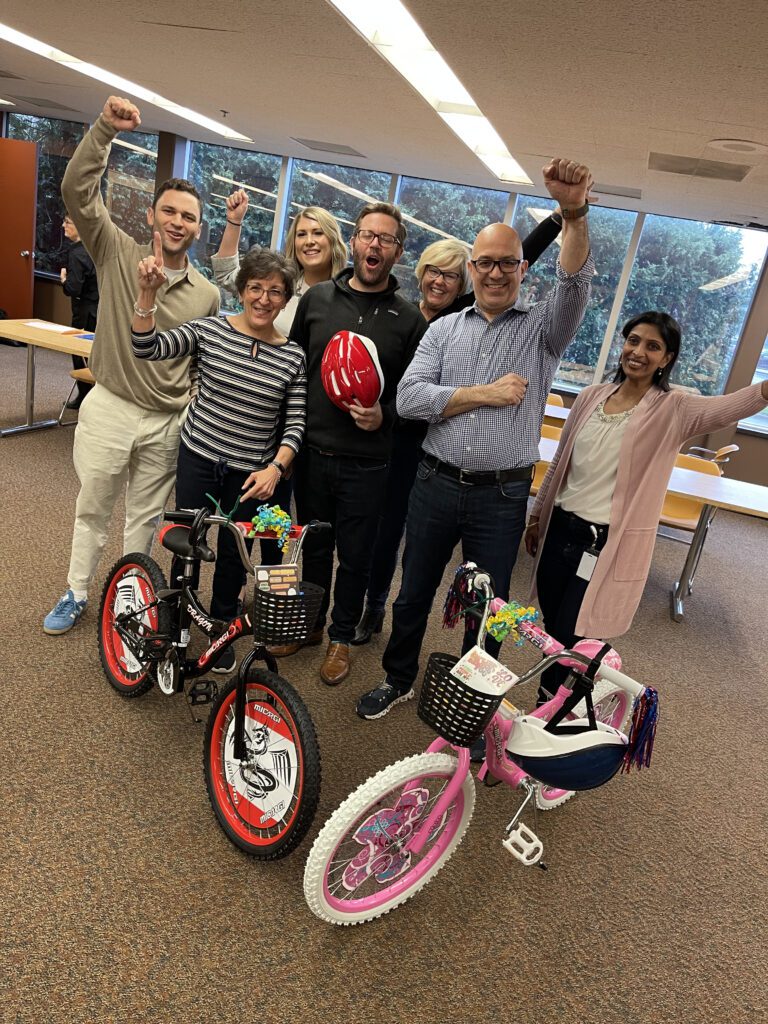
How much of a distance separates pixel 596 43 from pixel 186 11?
1788mm

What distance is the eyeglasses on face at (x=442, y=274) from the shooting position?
2564 mm

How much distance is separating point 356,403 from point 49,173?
9360 mm

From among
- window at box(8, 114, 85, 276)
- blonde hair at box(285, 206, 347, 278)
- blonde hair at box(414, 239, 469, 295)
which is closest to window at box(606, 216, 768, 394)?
blonde hair at box(414, 239, 469, 295)

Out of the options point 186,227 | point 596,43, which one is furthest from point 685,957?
point 596,43

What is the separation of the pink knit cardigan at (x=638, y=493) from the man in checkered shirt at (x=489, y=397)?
0.89 feet

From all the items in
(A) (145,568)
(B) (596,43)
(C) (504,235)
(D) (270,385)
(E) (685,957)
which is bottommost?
(E) (685,957)

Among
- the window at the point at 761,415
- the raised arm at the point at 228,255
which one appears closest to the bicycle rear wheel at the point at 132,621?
the raised arm at the point at 228,255

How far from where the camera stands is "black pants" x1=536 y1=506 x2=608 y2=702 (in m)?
2.18

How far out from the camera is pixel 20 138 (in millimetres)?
9414

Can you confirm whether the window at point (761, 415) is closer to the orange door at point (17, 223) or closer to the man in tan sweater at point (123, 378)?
the man in tan sweater at point (123, 378)

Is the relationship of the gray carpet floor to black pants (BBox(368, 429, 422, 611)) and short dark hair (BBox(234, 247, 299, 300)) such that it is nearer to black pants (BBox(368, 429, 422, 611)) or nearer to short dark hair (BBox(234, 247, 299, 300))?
black pants (BBox(368, 429, 422, 611))

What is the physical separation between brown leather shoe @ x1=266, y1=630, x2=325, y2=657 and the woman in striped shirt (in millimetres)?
585

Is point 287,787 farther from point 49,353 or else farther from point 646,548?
point 49,353

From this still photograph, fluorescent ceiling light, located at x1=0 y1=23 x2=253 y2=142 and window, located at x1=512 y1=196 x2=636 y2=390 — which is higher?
fluorescent ceiling light, located at x1=0 y1=23 x2=253 y2=142
